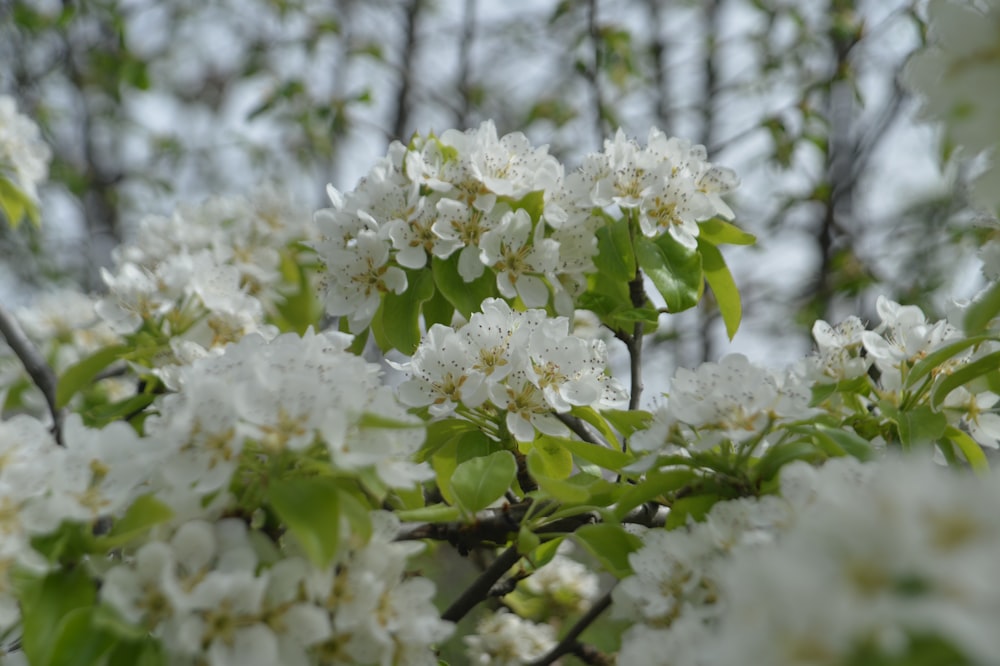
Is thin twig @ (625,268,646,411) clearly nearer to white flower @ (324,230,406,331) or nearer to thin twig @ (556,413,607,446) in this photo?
thin twig @ (556,413,607,446)

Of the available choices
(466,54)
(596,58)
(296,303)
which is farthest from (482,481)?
(466,54)

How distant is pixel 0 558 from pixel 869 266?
15.0ft

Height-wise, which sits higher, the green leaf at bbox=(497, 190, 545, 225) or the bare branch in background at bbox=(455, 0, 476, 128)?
the green leaf at bbox=(497, 190, 545, 225)

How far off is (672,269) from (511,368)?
1.44 feet

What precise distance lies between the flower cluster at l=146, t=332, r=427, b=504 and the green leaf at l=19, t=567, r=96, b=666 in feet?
0.50

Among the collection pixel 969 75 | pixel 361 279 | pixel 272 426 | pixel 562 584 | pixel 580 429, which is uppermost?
pixel 969 75

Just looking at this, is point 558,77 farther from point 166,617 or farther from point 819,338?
point 166,617

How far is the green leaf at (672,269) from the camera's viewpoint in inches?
66.5

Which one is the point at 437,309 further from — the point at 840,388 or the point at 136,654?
the point at 136,654

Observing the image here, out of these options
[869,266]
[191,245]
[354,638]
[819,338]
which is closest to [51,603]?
[354,638]

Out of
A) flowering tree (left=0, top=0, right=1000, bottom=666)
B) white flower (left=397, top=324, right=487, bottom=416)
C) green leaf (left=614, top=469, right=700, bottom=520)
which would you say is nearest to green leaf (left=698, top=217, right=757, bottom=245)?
flowering tree (left=0, top=0, right=1000, bottom=666)

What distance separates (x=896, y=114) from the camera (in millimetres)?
5348

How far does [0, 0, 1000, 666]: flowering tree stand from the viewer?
0.72 m

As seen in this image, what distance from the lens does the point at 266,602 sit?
1.01m
